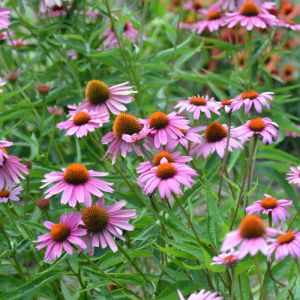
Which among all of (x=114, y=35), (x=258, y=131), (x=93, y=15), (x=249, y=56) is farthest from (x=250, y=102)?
(x=93, y=15)

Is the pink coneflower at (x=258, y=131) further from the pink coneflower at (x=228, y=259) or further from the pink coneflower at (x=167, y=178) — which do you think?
the pink coneflower at (x=228, y=259)

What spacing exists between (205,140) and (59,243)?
0.36 meters

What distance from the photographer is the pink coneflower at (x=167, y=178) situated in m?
1.24

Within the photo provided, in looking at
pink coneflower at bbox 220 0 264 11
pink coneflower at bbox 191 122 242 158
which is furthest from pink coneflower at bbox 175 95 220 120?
pink coneflower at bbox 220 0 264 11

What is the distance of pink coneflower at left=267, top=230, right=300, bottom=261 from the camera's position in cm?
111

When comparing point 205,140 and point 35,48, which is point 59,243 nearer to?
point 205,140

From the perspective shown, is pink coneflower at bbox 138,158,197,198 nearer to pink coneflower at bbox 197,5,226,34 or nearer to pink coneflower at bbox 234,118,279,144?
pink coneflower at bbox 234,118,279,144

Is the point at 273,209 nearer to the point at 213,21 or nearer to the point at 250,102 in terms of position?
the point at 250,102

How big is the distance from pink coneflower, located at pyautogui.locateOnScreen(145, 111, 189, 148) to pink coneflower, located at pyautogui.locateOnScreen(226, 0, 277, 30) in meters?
0.78

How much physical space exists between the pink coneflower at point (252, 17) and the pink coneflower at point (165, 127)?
2.55 feet

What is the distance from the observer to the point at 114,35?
2.34m

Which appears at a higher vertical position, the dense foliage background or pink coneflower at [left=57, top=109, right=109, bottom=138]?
pink coneflower at [left=57, top=109, right=109, bottom=138]

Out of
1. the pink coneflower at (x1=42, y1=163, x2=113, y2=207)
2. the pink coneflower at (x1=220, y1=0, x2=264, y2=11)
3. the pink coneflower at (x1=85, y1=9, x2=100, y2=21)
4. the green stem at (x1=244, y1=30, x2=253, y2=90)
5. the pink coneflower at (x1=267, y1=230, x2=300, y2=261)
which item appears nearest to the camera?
the pink coneflower at (x1=267, y1=230, x2=300, y2=261)

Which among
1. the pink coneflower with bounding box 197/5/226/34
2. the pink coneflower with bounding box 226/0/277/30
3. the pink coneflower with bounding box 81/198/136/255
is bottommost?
the pink coneflower with bounding box 197/5/226/34
